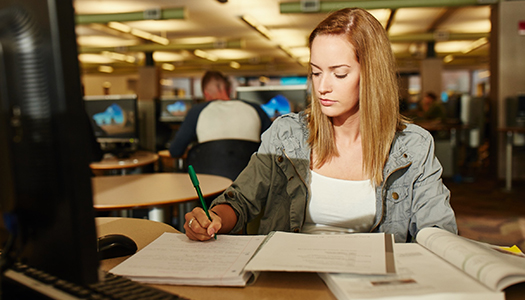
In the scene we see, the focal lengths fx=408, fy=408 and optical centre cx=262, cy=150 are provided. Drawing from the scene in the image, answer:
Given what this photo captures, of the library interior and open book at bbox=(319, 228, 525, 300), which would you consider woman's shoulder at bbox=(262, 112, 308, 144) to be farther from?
open book at bbox=(319, 228, 525, 300)

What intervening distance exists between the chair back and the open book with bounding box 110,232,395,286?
163 cm

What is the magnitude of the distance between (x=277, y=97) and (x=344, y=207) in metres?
2.49

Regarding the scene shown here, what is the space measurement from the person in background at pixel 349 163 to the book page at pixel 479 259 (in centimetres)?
26

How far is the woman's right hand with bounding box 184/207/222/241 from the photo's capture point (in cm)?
86

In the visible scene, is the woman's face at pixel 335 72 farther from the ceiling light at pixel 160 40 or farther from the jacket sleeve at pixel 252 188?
the ceiling light at pixel 160 40

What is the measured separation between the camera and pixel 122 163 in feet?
9.64

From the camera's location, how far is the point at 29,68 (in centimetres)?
45

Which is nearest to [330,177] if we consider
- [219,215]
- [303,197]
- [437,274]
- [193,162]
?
[303,197]

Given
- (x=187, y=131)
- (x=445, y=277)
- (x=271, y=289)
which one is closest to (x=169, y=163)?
(x=187, y=131)

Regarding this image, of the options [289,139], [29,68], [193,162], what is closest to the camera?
[29,68]

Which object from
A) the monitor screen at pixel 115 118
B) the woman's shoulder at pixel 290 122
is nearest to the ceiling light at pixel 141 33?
the monitor screen at pixel 115 118

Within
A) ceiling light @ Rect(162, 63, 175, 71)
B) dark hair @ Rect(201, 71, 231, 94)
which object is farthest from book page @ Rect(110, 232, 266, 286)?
ceiling light @ Rect(162, 63, 175, 71)

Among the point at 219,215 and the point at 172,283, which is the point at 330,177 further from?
the point at 172,283

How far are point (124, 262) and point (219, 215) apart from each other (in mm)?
301
